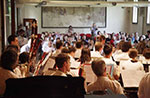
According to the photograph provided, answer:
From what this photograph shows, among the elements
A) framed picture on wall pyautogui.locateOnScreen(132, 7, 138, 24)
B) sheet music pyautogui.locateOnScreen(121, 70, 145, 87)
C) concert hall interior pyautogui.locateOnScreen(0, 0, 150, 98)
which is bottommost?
sheet music pyautogui.locateOnScreen(121, 70, 145, 87)

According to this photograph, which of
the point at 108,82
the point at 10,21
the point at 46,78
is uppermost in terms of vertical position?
the point at 10,21

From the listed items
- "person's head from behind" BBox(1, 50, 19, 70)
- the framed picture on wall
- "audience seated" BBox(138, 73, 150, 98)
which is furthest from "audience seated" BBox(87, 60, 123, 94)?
the framed picture on wall

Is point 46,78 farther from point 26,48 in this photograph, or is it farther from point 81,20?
point 81,20

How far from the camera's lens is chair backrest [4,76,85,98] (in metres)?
2.38

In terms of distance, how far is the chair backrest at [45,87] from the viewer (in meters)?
2.38

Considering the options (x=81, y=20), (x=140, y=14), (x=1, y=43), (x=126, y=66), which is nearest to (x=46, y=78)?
(x=126, y=66)

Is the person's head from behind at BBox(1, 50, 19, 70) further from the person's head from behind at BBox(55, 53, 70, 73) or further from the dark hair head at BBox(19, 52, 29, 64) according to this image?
the dark hair head at BBox(19, 52, 29, 64)

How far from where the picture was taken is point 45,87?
2389 millimetres

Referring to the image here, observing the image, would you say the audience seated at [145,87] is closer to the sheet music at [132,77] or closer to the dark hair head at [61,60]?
the sheet music at [132,77]

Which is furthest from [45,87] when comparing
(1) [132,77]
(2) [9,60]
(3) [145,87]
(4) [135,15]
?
(4) [135,15]

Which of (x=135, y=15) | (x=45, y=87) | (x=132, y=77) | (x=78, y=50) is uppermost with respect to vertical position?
(x=135, y=15)

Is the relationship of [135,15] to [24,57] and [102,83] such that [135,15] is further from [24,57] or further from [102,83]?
[102,83]

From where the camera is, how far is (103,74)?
382cm

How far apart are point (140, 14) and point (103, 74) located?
15.7m
